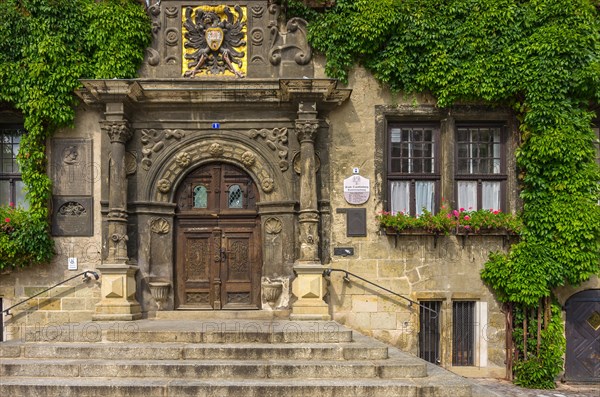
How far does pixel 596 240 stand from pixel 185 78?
299 inches

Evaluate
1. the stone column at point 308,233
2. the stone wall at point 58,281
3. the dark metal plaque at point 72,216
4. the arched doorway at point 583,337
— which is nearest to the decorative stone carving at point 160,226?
the stone wall at point 58,281

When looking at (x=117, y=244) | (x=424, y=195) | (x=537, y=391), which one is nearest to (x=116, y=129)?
(x=117, y=244)

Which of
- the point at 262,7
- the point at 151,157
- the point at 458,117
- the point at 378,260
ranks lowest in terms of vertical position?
the point at 378,260

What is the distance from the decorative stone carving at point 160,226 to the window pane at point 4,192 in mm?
2745

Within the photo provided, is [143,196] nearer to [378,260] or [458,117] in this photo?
[378,260]

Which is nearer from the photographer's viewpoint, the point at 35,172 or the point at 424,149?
the point at 35,172

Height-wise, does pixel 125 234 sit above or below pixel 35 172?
below

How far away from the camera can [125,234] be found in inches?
370

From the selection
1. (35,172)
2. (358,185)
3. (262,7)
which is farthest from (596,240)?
(35,172)

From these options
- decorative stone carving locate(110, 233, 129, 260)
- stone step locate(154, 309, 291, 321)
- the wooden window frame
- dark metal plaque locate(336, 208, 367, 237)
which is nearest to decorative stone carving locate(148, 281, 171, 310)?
stone step locate(154, 309, 291, 321)

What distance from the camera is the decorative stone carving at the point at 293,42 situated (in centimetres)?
982

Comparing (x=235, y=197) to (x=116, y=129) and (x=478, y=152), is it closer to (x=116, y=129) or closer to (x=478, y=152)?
(x=116, y=129)

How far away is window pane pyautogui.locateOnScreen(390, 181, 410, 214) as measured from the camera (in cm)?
1016

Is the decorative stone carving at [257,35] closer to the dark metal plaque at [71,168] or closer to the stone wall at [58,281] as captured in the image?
the stone wall at [58,281]
